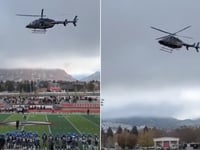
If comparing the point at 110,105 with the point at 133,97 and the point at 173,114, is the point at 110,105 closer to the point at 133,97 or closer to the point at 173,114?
the point at 133,97

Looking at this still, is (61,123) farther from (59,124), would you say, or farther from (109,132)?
(109,132)

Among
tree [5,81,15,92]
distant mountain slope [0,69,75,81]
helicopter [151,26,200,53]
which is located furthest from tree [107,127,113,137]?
tree [5,81,15,92]

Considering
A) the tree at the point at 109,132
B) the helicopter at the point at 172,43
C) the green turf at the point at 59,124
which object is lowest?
the tree at the point at 109,132

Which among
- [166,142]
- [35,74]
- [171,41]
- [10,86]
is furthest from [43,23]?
[166,142]

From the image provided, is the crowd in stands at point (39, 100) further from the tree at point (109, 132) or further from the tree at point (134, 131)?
the tree at point (134, 131)

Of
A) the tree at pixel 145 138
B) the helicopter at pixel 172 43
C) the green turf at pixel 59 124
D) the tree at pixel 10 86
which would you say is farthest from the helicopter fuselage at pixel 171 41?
the tree at pixel 10 86

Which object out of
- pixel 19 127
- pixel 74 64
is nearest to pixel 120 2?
pixel 74 64
